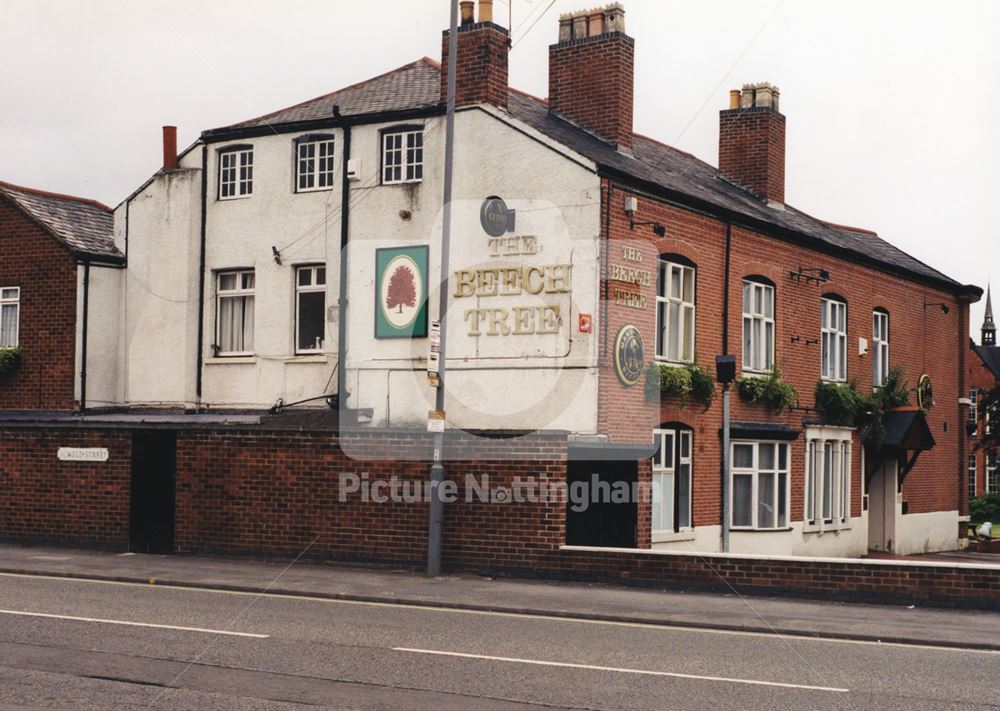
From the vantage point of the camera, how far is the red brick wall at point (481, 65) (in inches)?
851

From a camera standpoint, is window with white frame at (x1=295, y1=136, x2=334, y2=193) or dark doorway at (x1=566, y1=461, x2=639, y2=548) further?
window with white frame at (x1=295, y1=136, x2=334, y2=193)

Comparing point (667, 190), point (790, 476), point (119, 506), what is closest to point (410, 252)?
point (667, 190)

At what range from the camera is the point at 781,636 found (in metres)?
13.8

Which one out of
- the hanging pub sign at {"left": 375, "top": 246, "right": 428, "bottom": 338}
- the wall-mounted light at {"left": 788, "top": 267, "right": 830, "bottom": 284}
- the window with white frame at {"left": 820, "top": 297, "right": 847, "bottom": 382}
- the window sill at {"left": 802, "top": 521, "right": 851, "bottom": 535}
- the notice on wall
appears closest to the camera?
the hanging pub sign at {"left": 375, "top": 246, "right": 428, "bottom": 338}

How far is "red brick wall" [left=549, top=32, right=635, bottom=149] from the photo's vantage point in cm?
2447

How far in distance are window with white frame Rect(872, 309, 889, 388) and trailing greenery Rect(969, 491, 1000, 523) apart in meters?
48.9

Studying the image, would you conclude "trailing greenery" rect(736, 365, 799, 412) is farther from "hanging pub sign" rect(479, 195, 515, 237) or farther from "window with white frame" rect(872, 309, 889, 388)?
"hanging pub sign" rect(479, 195, 515, 237)

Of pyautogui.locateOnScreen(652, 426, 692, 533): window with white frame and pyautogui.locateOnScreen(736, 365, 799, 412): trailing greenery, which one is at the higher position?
pyautogui.locateOnScreen(736, 365, 799, 412): trailing greenery

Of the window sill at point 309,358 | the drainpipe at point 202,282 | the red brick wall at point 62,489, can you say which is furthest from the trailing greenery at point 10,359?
the window sill at point 309,358

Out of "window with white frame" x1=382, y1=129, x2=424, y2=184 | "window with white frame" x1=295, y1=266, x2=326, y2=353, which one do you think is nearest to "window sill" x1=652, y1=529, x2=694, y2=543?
"window with white frame" x1=295, y1=266, x2=326, y2=353

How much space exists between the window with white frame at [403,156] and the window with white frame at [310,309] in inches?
98.7

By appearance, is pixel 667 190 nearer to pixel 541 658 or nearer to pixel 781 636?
pixel 781 636

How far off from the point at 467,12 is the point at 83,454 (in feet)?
36.2

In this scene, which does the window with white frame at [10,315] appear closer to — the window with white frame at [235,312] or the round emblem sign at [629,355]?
the window with white frame at [235,312]
